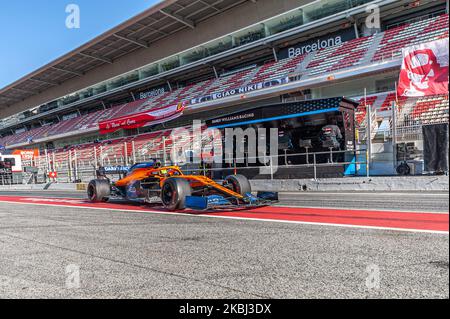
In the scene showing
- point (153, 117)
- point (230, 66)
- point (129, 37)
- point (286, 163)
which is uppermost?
point (129, 37)

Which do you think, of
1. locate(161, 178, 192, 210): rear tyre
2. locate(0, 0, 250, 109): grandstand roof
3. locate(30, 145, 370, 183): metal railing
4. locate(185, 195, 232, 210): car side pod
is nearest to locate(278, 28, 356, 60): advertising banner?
locate(0, 0, 250, 109): grandstand roof

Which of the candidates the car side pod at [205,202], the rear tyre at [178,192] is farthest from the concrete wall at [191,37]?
the car side pod at [205,202]

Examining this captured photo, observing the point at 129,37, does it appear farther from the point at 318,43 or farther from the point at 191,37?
the point at 318,43

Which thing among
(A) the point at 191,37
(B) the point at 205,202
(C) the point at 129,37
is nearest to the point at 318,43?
(A) the point at 191,37

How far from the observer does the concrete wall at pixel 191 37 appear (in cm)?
2475

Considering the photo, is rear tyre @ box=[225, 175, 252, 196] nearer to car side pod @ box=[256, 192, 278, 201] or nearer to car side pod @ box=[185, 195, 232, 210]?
car side pod @ box=[256, 192, 278, 201]

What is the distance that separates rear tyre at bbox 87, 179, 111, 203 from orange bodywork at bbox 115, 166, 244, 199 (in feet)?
2.26

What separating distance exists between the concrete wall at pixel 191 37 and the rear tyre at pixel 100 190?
19.0 metres

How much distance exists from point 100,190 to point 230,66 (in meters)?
21.4

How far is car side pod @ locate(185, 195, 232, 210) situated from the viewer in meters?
6.55

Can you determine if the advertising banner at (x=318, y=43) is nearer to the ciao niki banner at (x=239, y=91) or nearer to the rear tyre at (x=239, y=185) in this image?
the ciao niki banner at (x=239, y=91)

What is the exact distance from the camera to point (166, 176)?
8.40 metres
